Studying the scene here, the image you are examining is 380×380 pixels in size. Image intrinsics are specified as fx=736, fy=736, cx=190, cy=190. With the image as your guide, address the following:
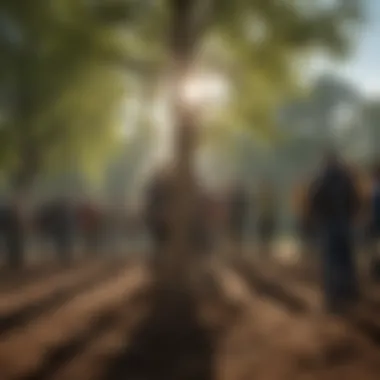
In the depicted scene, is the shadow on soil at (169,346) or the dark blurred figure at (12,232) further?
the dark blurred figure at (12,232)

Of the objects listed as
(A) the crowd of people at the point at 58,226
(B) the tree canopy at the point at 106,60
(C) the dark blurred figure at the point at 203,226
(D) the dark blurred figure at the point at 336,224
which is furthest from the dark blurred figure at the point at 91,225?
(D) the dark blurred figure at the point at 336,224

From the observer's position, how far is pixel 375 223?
67.6 inches

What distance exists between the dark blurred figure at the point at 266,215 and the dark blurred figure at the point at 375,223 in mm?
238

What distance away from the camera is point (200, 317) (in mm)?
1657

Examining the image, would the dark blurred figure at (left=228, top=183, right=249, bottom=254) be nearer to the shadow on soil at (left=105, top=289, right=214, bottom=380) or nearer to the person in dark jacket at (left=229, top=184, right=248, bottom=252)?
the person in dark jacket at (left=229, top=184, right=248, bottom=252)

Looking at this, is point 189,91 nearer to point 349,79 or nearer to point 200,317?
point 349,79

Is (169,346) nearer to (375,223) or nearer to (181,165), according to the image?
(181,165)

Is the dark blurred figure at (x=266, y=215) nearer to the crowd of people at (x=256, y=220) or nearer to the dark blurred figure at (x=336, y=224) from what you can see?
the crowd of people at (x=256, y=220)

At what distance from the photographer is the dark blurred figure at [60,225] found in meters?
1.68

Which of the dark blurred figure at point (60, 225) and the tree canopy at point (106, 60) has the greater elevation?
the tree canopy at point (106, 60)

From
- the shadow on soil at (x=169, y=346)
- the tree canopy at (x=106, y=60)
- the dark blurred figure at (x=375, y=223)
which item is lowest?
the shadow on soil at (x=169, y=346)

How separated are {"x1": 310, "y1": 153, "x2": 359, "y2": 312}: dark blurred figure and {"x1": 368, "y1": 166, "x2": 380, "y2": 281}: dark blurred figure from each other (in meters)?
0.04

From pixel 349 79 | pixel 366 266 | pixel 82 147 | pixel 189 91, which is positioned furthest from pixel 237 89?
pixel 366 266

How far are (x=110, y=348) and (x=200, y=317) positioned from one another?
0.70 feet
